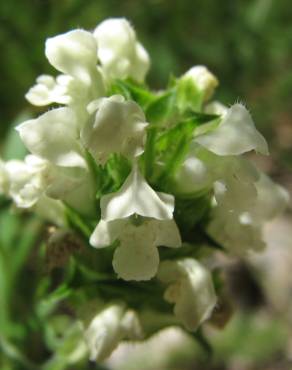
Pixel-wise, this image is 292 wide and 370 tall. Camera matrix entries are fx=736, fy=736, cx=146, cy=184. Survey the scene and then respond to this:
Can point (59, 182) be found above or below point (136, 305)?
above

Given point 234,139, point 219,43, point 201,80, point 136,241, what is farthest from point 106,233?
point 219,43

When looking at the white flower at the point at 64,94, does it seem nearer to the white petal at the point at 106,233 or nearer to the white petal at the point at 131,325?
the white petal at the point at 106,233

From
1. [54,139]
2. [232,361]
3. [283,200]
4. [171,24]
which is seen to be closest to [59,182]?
[54,139]

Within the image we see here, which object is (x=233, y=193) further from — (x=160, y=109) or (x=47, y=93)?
(x=47, y=93)

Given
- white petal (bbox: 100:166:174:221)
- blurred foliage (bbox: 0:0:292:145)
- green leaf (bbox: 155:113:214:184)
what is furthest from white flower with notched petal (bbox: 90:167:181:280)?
blurred foliage (bbox: 0:0:292:145)

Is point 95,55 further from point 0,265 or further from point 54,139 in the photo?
point 0,265

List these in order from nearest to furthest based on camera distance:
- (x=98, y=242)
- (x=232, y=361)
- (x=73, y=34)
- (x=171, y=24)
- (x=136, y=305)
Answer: (x=98, y=242) → (x=73, y=34) → (x=136, y=305) → (x=171, y=24) → (x=232, y=361)

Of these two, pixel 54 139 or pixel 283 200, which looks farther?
pixel 283 200
